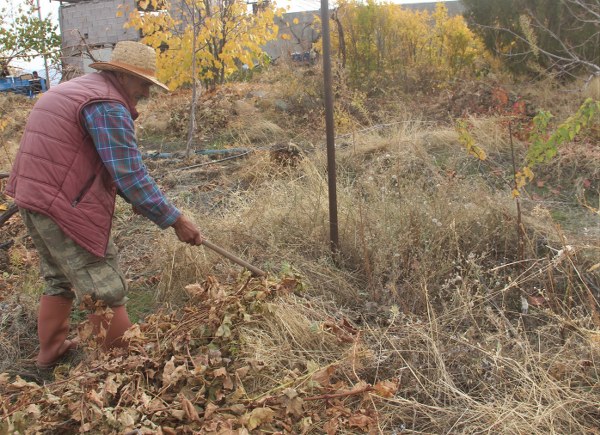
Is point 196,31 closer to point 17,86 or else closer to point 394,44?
point 394,44

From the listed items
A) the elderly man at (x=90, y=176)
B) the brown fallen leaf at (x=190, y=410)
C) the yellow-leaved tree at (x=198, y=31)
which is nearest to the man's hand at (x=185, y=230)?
the elderly man at (x=90, y=176)

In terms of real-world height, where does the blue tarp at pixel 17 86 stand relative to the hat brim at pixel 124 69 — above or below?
below

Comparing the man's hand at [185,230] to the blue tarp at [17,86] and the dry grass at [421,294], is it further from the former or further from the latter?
the blue tarp at [17,86]

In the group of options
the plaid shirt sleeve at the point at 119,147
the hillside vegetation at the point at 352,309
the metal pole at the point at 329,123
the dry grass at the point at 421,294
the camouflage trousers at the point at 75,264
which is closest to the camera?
the hillside vegetation at the point at 352,309

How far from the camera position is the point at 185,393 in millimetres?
2303

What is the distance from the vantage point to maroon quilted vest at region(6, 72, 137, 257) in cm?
248

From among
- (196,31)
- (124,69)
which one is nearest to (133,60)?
(124,69)

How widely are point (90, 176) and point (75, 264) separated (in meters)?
0.44

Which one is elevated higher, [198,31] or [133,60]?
[198,31]

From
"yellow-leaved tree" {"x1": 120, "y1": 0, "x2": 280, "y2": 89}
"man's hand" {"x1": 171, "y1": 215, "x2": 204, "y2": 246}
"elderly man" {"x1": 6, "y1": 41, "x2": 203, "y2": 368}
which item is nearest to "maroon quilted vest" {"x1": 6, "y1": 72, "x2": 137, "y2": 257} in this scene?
"elderly man" {"x1": 6, "y1": 41, "x2": 203, "y2": 368}

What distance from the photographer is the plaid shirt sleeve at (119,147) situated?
248 centimetres

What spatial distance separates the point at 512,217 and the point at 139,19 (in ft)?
16.6

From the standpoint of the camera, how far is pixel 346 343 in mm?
2656

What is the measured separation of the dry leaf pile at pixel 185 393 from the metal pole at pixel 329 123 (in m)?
0.95
